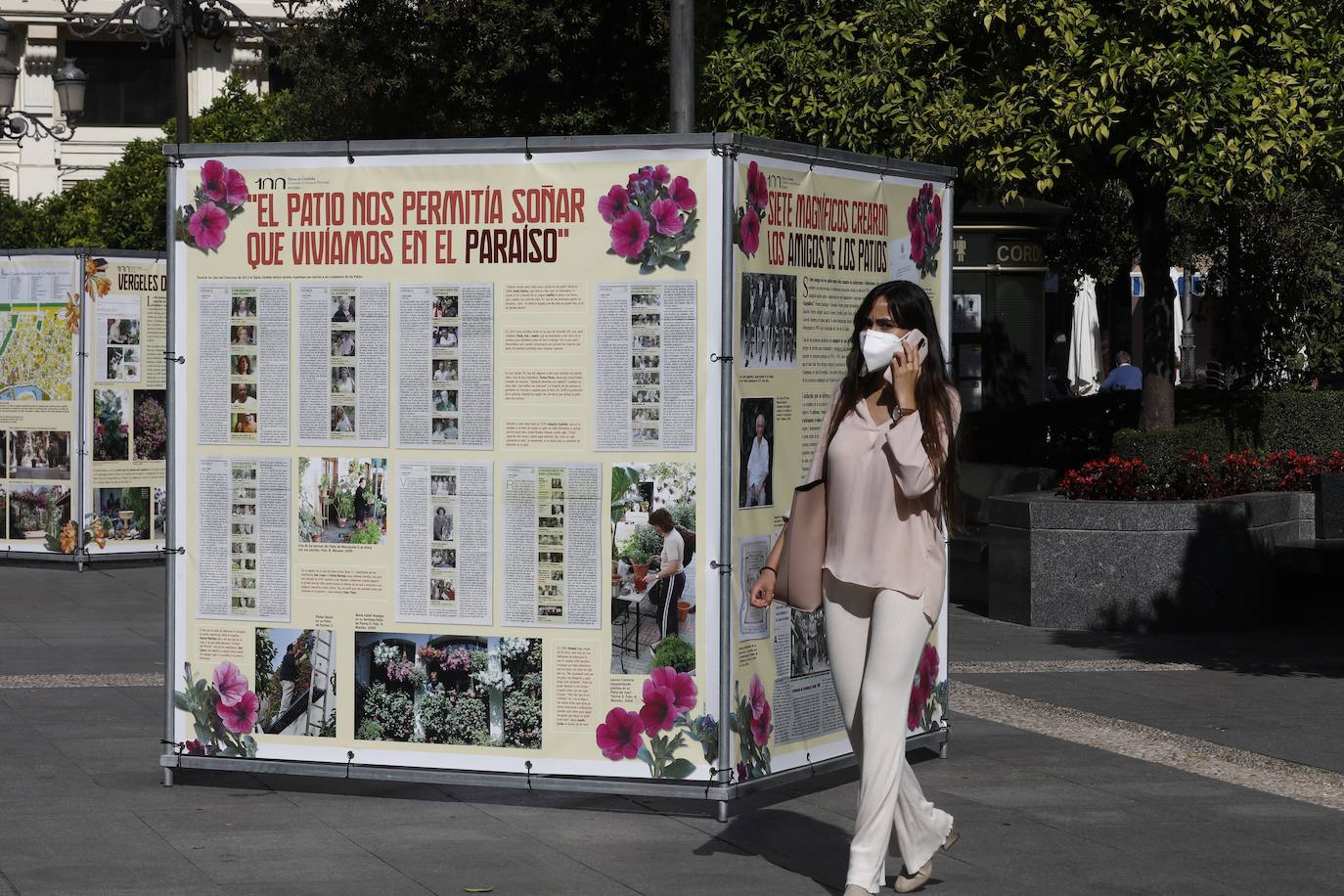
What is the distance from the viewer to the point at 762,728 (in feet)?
23.9

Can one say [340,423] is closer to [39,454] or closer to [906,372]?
[906,372]

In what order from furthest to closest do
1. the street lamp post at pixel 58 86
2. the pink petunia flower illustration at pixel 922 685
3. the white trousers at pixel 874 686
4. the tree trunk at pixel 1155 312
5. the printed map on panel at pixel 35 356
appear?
→ the street lamp post at pixel 58 86 < the printed map on panel at pixel 35 356 < the tree trunk at pixel 1155 312 < the pink petunia flower illustration at pixel 922 685 < the white trousers at pixel 874 686

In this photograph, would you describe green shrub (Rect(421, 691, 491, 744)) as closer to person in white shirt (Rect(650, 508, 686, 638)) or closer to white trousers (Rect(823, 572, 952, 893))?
person in white shirt (Rect(650, 508, 686, 638))

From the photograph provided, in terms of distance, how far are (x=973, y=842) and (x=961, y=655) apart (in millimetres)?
5040

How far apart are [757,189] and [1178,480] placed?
23.4 feet

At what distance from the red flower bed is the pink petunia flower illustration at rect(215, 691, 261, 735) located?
7146 millimetres

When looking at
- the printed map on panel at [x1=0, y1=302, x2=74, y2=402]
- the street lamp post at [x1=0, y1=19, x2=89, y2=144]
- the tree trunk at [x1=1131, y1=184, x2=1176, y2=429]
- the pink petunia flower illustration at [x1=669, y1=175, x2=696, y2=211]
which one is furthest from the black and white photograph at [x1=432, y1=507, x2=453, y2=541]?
the street lamp post at [x1=0, y1=19, x2=89, y2=144]

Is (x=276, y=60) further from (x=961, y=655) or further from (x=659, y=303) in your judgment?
(x=659, y=303)

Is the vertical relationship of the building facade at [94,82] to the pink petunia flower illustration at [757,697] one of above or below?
above

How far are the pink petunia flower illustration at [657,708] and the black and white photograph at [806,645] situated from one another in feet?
1.89

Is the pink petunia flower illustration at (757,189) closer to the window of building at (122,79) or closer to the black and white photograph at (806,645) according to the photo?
the black and white photograph at (806,645)

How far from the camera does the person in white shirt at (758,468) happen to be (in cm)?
719

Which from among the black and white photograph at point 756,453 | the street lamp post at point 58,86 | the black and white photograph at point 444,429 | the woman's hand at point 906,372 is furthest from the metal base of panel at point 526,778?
the street lamp post at point 58,86

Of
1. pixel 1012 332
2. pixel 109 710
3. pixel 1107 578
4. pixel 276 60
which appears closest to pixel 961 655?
pixel 1107 578
